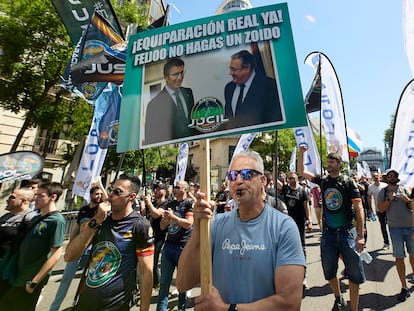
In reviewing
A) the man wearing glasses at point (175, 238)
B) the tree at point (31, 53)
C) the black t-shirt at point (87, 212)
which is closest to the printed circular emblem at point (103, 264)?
the man wearing glasses at point (175, 238)

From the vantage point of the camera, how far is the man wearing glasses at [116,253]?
236cm

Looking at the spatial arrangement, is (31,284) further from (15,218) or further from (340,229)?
(340,229)

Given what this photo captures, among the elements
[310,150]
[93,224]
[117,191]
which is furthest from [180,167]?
[93,224]

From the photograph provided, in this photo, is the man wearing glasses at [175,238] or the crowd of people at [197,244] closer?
the crowd of people at [197,244]

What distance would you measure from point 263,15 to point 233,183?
4.33ft

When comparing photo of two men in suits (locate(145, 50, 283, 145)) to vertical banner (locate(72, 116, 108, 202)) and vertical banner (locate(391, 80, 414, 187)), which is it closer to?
vertical banner (locate(72, 116, 108, 202))

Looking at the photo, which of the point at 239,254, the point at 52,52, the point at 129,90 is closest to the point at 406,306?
the point at 239,254

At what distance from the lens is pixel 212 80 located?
75.7 inches

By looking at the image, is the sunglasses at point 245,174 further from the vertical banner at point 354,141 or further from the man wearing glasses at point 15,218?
the vertical banner at point 354,141

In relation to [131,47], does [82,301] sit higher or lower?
lower

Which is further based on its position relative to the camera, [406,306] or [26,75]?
[26,75]

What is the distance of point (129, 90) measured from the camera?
6.91 feet

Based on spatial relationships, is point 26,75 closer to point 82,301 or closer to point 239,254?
point 82,301

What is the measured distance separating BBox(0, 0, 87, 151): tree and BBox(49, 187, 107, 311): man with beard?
876 centimetres
